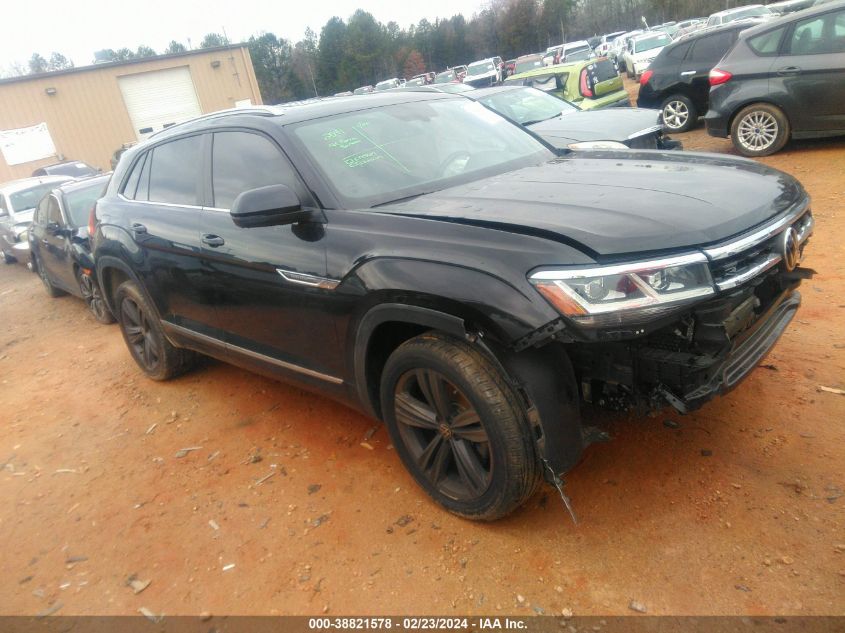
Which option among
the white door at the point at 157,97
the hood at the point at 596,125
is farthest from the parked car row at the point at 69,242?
the white door at the point at 157,97

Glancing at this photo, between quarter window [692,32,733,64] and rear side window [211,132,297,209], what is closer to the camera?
rear side window [211,132,297,209]

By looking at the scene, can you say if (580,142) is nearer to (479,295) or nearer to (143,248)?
(143,248)

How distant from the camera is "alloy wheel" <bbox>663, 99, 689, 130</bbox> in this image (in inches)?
419

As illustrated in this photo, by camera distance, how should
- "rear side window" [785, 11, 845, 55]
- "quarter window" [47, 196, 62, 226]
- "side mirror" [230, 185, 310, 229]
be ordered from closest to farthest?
1. "side mirror" [230, 185, 310, 229]
2. "rear side window" [785, 11, 845, 55]
3. "quarter window" [47, 196, 62, 226]

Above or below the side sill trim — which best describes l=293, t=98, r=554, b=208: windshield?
above

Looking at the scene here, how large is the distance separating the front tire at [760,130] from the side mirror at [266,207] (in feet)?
24.5

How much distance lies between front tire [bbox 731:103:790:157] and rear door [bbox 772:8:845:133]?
161 mm

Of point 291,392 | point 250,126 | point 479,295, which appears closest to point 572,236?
point 479,295

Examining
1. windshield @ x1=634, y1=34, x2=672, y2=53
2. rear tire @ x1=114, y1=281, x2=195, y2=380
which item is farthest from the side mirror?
windshield @ x1=634, y1=34, x2=672, y2=53

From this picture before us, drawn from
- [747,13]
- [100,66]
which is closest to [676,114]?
[747,13]

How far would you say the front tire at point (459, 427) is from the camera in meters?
2.42

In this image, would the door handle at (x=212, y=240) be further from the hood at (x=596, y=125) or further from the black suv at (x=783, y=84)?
the black suv at (x=783, y=84)

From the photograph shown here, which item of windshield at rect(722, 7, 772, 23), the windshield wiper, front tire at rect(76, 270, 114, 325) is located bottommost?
front tire at rect(76, 270, 114, 325)

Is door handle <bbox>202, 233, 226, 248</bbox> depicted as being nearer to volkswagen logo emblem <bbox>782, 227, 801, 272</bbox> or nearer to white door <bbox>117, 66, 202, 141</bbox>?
volkswagen logo emblem <bbox>782, 227, 801, 272</bbox>
